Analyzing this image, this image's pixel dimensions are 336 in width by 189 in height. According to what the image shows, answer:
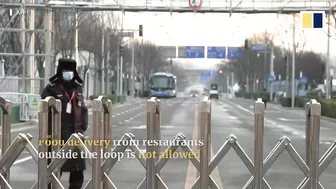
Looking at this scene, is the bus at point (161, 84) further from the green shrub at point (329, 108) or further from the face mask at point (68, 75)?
the face mask at point (68, 75)

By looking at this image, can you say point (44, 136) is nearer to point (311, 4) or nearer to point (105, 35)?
point (311, 4)

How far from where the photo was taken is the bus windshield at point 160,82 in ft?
235

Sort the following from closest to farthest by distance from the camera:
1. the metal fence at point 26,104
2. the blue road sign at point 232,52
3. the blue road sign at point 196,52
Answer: the metal fence at point 26,104 → the blue road sign at point 196,52 → the blue road sign at point 232,52

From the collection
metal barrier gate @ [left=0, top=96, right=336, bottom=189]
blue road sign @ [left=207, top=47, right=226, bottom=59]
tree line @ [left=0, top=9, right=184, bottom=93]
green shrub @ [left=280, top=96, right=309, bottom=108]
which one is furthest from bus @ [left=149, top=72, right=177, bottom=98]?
metal barrier gate @ [left=0, top=96, right=336, bottom=189]

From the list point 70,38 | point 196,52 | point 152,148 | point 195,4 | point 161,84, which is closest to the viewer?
point 152,148

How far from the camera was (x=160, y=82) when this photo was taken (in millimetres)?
72312

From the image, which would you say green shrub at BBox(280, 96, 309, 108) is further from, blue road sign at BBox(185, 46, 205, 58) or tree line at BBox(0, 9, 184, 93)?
blue road sign at BBox(185, 46, 205, 58)

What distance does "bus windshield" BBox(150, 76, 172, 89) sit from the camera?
235 ft

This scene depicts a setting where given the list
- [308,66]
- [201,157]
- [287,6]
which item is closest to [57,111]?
[201,157]

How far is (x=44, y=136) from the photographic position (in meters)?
6.48

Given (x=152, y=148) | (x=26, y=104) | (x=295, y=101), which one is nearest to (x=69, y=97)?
(x=152, y=148)

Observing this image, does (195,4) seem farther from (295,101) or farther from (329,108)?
(295,101)

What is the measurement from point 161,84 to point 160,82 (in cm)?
34

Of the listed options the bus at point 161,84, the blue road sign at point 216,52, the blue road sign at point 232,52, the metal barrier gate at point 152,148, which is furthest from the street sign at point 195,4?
the blue road sign at point 232,52
